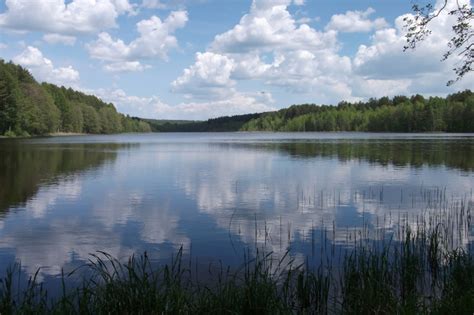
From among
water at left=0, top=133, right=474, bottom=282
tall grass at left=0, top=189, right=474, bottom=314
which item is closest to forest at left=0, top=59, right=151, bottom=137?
water at left=0, top=133, right=474, bottom=282

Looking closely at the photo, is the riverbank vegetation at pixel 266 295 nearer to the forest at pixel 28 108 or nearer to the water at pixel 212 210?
the water at pixel 212 210

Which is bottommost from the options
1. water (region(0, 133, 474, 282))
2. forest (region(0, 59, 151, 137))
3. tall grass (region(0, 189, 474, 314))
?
water (region(0, 133, 474, 282))

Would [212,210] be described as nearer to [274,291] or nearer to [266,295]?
[274,291]

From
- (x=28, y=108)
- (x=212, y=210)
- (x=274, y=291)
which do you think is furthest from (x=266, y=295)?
(x=28, y=108)

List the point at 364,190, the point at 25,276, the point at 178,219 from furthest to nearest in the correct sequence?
1. the point at 364,190
2. the point at 178,219
3. the point at 25,276

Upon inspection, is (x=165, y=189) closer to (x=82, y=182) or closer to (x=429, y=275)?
(x=82, y=182)

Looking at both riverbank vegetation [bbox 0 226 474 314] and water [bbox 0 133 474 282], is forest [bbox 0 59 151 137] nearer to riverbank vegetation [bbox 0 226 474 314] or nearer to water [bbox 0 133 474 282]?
water [bbox 0 133 474 282]

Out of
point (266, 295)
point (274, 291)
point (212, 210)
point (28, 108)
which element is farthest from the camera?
point (28, 108)

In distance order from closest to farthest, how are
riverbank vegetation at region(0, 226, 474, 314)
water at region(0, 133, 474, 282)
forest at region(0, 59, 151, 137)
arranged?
riverbank vegetation at region(0, 226, 474, 314)
water at region(0, 133, 474, 282)
forest at region(0, 59, 151, 137)

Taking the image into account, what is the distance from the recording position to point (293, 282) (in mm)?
11562

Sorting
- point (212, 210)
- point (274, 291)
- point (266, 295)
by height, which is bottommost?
point (212, 210)

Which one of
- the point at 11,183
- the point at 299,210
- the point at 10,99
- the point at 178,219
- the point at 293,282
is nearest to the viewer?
the point at 293,282

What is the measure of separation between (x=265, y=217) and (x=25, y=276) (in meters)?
10.3

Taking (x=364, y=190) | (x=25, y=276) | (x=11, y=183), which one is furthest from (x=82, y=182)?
(x=25, y=276)
